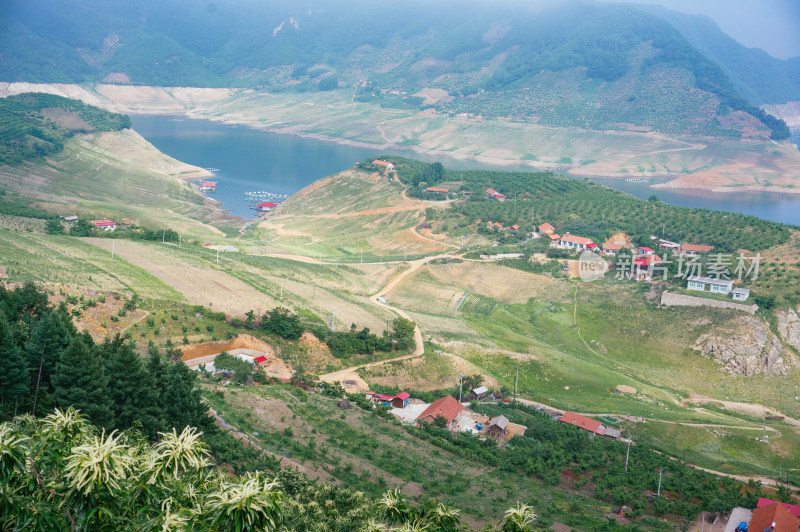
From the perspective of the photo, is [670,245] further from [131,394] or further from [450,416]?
[131,394]

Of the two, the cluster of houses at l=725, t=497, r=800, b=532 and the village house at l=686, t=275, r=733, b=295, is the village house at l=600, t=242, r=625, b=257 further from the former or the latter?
the cluster of houses at l=725, t=497, r=800, b=532

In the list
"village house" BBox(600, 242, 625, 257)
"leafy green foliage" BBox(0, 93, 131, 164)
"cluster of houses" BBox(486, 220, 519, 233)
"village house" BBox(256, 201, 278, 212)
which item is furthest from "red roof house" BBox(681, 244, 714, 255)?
"leafy green foliage" BBox(0, 93, 131, 164)

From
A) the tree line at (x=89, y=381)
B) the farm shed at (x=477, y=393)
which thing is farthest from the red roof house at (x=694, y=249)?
the tree line at (x=89, y=381)

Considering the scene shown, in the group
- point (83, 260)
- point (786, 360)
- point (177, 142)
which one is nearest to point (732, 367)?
point (786, 360)

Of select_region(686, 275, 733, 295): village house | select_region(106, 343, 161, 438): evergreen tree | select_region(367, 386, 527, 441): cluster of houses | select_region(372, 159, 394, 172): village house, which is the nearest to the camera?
select_region(106, 343, 161, 438): evergreen tree

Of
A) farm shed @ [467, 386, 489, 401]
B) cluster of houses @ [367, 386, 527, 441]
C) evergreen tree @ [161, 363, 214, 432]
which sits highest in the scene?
evergreen tree @ [161, 363, 214, 432]

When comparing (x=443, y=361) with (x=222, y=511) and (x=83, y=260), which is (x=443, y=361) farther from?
(x=222, y=511)
